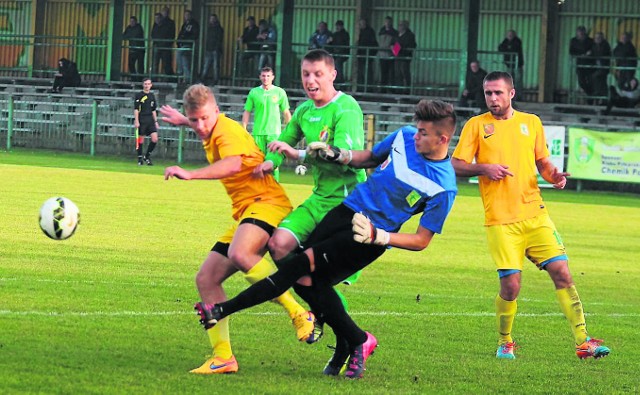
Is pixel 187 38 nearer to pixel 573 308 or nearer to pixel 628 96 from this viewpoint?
pixel 628 96

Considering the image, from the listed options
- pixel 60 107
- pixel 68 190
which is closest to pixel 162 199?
pixel 68 190

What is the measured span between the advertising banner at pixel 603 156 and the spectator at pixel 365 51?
813 cm

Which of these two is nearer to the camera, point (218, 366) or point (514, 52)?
point (218, 366)

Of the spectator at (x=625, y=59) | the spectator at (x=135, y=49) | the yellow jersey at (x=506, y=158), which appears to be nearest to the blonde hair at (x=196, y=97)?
the yellow jersey at (x=506, y=158)

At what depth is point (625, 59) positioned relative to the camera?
36.7 meters

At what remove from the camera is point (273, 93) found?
25.7 meters

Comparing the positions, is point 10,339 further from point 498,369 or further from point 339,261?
point 498,369

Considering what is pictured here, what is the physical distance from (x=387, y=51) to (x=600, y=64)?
635cm

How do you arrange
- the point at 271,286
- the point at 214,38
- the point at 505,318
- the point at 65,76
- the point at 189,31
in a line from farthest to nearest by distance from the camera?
the point at 65,76, the point at 189,31, the point at 214,38, the point at 505,318, the point at 271,286

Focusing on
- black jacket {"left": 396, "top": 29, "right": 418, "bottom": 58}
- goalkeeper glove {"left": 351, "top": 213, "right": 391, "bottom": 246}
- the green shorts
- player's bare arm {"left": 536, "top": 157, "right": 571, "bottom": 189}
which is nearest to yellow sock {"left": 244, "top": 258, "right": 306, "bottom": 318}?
the green shorts

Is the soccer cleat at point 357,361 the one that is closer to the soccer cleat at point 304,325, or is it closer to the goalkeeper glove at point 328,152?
the soccer cleat at point 304,325

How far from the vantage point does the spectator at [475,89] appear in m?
36.2

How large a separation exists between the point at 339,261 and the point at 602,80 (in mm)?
30693

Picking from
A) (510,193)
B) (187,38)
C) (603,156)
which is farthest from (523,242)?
(187,38)
